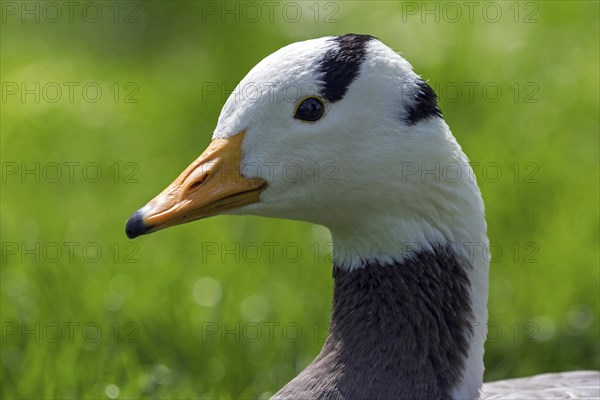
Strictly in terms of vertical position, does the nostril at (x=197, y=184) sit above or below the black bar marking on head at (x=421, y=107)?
below

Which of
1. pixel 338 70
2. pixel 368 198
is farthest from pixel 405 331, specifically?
pixel 338 70

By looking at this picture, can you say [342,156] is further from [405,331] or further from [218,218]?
[218,218]

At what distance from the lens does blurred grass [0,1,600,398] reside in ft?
13.6

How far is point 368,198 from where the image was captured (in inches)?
106

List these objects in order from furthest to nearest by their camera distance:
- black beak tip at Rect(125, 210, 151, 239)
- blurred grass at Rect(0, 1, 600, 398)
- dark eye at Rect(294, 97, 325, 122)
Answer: blurred grass at Rect(0, 1, 600, 398) < dark eye at Rect(294, 97, 325, 122) < black beak tip at Rect(125, 210, 151, 239)

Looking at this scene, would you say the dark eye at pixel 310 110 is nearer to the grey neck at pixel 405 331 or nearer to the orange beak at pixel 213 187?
the orange beak at pixel 213 187

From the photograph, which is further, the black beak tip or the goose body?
the goose body

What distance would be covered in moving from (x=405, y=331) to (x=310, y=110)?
70 cm

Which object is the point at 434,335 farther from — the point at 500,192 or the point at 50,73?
the point at 50,73

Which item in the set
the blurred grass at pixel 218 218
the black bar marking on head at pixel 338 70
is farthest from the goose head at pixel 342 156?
the blurred grass at pixel 218 218

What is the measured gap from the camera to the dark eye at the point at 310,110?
2656 millimetres

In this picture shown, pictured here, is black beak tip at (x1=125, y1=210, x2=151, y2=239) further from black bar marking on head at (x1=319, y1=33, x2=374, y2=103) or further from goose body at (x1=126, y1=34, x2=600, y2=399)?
black bar marking on head at (x1=319, y1=33, x2=374, y2=103)

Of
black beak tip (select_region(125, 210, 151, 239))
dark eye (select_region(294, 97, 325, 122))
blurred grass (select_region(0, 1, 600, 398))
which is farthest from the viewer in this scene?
blurred grass (select_region(0, 1, 600, 398))

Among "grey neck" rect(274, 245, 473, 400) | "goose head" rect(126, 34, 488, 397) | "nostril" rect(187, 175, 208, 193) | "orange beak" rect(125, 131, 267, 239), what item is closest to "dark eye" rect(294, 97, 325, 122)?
"goose head" rect(126, 34, 488, 397)
